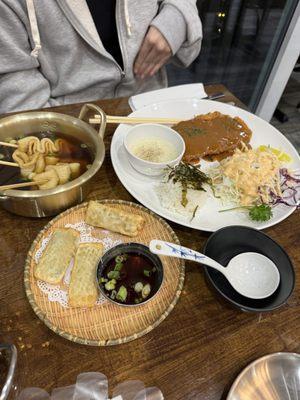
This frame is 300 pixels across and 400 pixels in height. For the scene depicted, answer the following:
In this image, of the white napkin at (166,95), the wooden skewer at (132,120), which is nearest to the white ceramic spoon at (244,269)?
the wooden skewer at (132,120)

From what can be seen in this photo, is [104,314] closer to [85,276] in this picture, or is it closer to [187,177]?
[85,276]

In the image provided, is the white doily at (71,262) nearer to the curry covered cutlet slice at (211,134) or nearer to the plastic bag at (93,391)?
the plastic bag at (93,391)

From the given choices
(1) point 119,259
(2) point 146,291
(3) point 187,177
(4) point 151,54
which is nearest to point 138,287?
(2) point 146,291

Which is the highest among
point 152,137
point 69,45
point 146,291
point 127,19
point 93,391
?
point 127,19

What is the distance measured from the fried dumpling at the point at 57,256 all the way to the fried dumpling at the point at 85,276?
38 mm

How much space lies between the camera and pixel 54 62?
209 centimetres

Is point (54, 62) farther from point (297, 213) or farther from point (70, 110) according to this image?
point (297, 213)

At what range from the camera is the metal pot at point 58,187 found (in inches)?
49.7

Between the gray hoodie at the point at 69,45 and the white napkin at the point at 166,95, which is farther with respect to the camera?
the white napkin at the point at 166,95

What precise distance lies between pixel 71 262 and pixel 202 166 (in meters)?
0.98

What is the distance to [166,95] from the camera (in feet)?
7.31

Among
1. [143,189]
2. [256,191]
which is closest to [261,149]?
[256,191]

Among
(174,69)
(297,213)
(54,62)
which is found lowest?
(174,69)

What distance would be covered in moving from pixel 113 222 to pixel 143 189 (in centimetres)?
30
